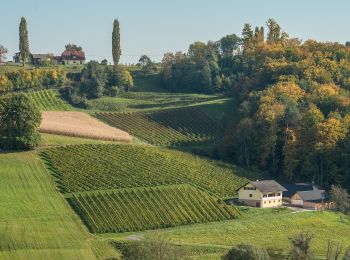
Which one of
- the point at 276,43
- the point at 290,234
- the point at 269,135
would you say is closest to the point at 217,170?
the point at 269,135

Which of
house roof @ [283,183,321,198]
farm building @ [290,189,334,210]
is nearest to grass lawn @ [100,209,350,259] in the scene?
farm building @ [290,189,334,210]

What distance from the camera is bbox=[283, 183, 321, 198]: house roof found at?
7710 centimetres

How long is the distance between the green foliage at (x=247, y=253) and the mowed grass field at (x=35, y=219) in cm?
1079

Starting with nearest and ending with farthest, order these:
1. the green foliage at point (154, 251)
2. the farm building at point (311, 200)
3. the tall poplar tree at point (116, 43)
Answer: the green foliage at point (154, 251), the farm building at point (311, 200), the tall poplar tree at point (116, 43)

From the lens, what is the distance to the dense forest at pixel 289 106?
83.2m

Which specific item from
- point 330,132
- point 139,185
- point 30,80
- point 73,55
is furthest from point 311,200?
point 73,55

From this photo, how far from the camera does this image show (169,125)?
98.2 metres

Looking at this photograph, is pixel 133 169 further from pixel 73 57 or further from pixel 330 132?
pixel 73 57

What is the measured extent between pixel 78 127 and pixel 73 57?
53522 millimetres

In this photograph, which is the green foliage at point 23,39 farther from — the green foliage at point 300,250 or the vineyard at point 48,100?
the green foliage at point 300,250

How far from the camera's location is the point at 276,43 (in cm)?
12325

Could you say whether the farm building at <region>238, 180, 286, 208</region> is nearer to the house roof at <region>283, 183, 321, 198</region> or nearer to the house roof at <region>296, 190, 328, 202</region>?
the house roof at <region>283, 183, 321, 198</region>

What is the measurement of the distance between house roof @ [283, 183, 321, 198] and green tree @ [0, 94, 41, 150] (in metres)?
27.1

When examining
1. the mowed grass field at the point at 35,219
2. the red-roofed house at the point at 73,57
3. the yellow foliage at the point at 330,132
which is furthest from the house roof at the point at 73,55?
the mowed grass field at the point at 35,219
